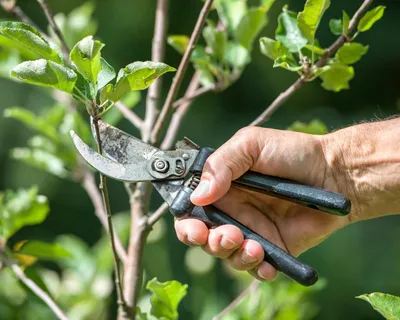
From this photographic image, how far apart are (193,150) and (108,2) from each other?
2.25m

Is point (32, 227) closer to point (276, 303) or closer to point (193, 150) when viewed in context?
point (276, 303)

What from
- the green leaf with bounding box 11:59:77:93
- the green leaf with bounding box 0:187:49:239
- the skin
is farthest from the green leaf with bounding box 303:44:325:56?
the green leaf with bounding box 0:187:49:239

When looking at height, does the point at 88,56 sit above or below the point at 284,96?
above

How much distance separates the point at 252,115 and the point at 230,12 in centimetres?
167

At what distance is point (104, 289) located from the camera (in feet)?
5.94

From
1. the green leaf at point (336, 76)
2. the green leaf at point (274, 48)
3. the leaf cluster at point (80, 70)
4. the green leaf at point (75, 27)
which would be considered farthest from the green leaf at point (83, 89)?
the green leaf at point (75, 27)

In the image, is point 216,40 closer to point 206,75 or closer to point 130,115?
point 206,75

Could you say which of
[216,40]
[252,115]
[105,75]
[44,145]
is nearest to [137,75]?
[105,75]

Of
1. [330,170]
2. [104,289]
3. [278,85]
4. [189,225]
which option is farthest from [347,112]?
[189,225]

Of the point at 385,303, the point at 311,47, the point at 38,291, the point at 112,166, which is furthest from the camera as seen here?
the point at 38,291

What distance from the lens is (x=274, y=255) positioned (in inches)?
45.2

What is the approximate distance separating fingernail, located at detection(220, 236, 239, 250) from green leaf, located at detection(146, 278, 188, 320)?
0.38 feet

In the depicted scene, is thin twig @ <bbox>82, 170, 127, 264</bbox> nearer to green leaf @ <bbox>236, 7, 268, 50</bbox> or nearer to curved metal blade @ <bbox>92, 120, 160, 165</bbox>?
curved metal blade @ <bbox>92, 120, 160, 165</bbox>

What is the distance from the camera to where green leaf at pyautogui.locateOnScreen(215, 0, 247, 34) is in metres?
1.50
